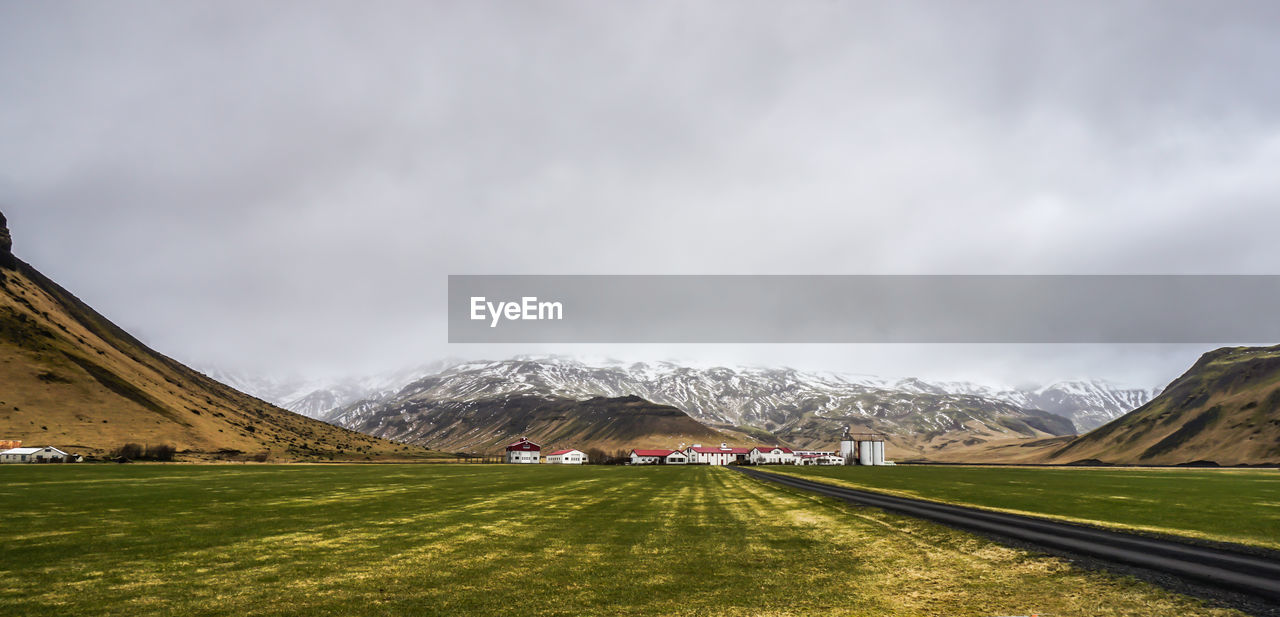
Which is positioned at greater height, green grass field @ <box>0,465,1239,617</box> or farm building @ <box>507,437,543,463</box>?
green grass field @ <box>0,465,1239,617</box>

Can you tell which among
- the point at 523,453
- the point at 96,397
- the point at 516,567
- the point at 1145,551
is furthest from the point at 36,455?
the point at 1145,551

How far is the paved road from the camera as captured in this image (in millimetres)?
16797

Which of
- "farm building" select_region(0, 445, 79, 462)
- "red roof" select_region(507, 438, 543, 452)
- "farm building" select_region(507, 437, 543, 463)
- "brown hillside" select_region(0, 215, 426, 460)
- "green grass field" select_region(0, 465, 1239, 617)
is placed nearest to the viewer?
"green grass field" select_region(0, 465, 1239, 617)

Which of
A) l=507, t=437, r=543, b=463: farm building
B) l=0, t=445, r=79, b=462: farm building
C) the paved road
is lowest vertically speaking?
l=507, t=437, r=543, b=463: farm building

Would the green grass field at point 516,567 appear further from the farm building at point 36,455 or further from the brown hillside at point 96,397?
the brown hillside at point 96,397

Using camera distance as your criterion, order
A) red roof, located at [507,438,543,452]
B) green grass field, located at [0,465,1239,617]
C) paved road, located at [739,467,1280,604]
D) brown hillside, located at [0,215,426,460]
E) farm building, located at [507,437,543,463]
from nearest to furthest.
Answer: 1. green grass field, located at [0,465,1239,617]
2. paved road, located at [739,467,1280,604]
3. brown hillside, located at [0,215,426,460]
4. farm building, located at [507,437,543,463]
5. red roof, located at [507,438,543,452]

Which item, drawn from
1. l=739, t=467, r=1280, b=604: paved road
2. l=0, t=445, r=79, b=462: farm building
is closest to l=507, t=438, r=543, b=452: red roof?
l=0, t=445, r=79, b=462: farm building

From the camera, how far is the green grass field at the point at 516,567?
13.8 m

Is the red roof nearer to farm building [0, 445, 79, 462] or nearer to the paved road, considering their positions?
farm building [0, 445, 79, 462]

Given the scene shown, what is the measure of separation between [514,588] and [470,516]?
16866 mm

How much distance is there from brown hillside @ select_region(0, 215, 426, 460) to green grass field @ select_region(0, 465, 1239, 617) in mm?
118981

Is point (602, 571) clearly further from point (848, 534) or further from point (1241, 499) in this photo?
point (1241, 499)

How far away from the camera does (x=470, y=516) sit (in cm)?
3070

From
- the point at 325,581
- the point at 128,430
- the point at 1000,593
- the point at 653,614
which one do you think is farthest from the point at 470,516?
the point at 128,430
